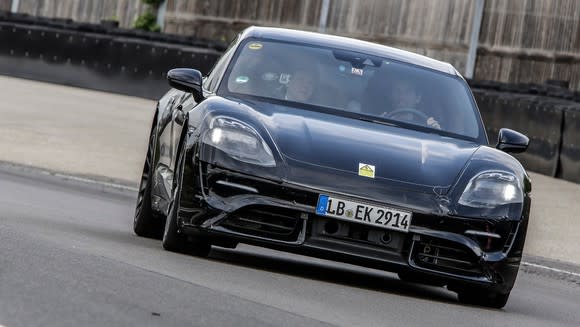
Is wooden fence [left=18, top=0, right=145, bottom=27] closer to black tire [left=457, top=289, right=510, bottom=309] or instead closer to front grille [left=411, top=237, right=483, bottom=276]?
black tire [left=457, top=289, right=510, bottom=309]

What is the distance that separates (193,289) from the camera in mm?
6949

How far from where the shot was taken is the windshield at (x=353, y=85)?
917 cm

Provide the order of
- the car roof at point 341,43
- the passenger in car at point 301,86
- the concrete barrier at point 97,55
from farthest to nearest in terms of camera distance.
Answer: the concrete barrier at point 97,55
the car roof at point 341,43
the passenger in car at point 301,86

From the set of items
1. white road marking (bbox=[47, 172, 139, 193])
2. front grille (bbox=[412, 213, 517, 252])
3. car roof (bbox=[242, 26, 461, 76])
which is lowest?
white road marking (bbox=[47, 172, 139, 193])

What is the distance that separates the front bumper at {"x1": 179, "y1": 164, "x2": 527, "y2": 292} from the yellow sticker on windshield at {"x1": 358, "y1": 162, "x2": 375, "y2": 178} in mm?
273

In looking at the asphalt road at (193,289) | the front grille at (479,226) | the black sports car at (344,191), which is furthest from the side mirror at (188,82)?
the front grille at (479,226)

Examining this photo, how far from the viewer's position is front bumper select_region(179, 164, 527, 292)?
797 cm

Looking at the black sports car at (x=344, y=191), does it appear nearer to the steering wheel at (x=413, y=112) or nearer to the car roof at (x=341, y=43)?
the steering wheel at (x=413, y=112)

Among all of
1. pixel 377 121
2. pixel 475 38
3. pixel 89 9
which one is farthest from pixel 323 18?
pixel 377 121

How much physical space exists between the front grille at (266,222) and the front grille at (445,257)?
0.65 m

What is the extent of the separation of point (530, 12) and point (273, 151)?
2392 cm

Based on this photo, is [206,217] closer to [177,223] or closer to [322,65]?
[177,223]

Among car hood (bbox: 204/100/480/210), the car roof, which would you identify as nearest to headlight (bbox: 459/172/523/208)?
car hood (bbox: 204/100/480/210)

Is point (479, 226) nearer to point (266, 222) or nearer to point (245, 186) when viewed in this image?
point (266, 222)
